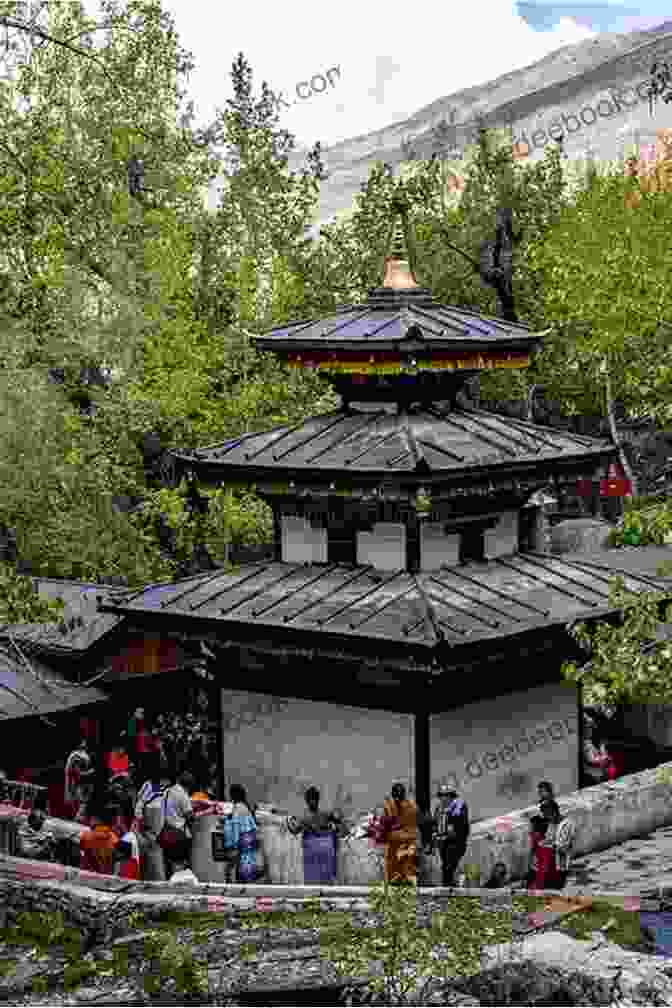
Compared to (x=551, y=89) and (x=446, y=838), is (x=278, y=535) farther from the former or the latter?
(x=551, y=89)

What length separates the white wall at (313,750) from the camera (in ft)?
60.0

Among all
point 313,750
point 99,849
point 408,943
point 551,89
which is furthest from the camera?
point 551,89

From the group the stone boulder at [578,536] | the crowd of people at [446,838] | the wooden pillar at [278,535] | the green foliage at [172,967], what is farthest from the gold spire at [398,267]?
the stone boulder at [578,536]

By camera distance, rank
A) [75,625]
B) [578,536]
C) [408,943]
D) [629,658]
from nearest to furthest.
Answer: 1. [629,658]
2. [408,943]
3. [75,625]
4. [578,536]

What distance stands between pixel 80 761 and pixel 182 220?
1767 cm

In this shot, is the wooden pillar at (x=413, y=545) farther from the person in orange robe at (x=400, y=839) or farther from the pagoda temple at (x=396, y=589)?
the person in orange robe at (x=400, y=839)

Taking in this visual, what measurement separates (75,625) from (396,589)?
6686 mm

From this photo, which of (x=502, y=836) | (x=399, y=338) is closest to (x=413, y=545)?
(x=399, y=338)

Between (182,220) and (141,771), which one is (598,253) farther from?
(141,771)

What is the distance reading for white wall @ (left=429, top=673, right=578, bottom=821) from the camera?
59.6ft

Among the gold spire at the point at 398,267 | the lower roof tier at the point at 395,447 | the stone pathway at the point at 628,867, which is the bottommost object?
the stone pathway at the point at 628,867

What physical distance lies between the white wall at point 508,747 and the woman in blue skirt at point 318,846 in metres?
2.13

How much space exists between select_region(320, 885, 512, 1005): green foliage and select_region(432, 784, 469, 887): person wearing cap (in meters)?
0.91

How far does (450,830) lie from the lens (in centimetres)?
1555
